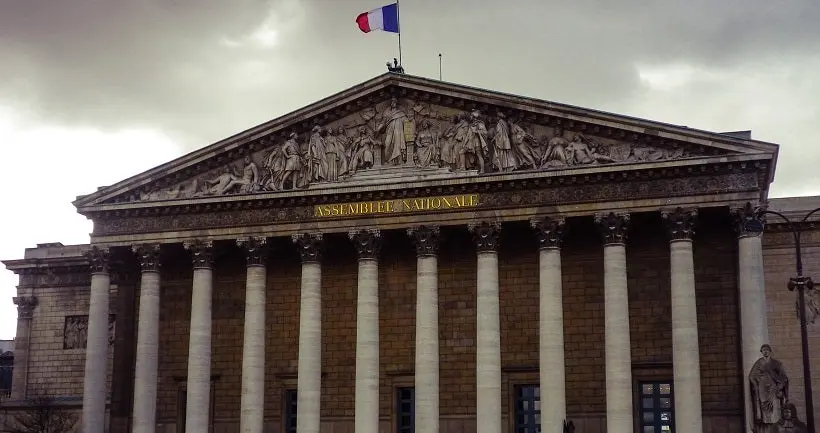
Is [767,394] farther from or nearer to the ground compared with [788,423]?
farther from the ground

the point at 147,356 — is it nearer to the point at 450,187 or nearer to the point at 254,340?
the point at 254,340

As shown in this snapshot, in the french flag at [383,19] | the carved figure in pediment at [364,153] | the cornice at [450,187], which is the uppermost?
the french flag at [383,19]

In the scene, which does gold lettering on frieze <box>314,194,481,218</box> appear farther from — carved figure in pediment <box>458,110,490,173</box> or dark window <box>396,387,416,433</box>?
dark window <box>396,387,416,433</box>

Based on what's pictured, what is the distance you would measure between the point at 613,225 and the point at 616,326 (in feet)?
10.6

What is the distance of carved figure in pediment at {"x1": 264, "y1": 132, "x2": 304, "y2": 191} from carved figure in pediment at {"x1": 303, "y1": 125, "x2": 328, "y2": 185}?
358 mm

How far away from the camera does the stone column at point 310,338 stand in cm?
3694

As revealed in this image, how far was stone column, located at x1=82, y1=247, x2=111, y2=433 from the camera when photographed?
39062 millimetres

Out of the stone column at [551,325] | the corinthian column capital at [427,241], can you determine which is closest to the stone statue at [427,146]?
the corinthian column capital at [427,241]

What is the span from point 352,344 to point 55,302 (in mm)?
15669

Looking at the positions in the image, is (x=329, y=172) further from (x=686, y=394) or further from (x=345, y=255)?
(x=686, y=394)

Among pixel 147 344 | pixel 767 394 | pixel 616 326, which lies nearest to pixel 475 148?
pixel 616 326

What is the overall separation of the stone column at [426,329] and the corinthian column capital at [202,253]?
7.55m

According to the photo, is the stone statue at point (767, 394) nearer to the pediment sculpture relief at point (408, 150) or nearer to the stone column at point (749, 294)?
the stone column at point (749, 294)

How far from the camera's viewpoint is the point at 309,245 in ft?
125
